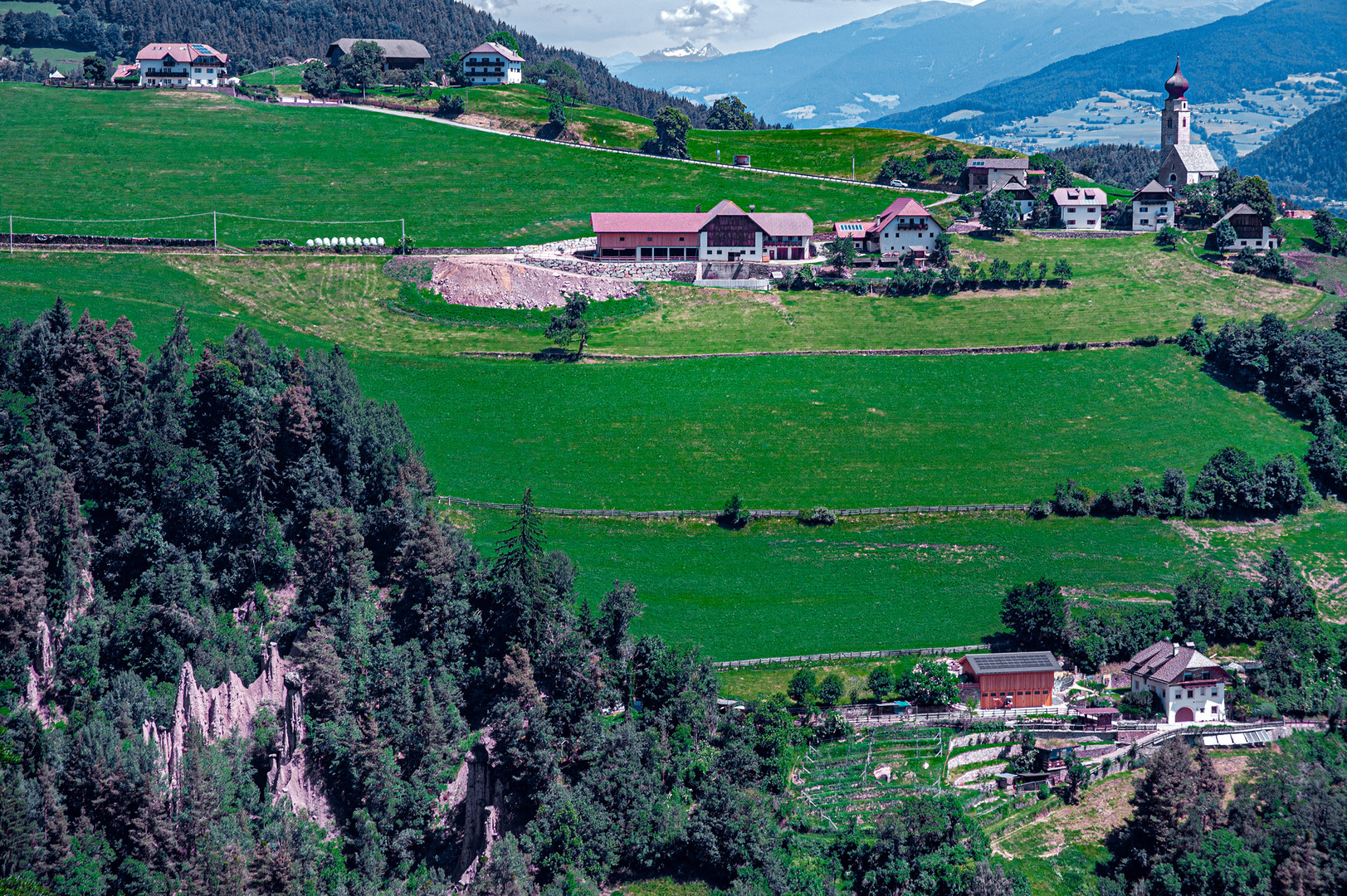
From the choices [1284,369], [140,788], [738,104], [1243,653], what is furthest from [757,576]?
[738,104]

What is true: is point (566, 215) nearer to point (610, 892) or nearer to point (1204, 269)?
point (1204, 269)

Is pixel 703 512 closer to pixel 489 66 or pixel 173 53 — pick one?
pixel 489 66

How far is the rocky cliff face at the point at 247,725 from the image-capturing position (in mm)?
58000

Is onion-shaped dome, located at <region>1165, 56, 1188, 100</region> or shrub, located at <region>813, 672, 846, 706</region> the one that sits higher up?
onion-shaped dome, located at <region>1165, 56, 1188, 100</region>

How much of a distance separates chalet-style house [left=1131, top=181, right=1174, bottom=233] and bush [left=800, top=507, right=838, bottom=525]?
229ft

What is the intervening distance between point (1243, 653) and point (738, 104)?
130 m

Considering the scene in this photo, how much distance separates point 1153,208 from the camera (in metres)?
132

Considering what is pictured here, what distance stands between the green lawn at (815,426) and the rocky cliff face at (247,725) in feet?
69.0

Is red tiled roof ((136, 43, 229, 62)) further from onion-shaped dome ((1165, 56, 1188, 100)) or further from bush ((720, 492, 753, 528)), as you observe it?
onion-shaped dome ((1165, 56, 1188, 100))

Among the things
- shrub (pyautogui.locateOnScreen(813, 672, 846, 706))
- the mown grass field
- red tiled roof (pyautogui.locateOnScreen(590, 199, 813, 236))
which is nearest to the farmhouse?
shrub (pyautogui.locateOnScreen(813, 672, 846, 706))

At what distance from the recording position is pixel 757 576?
246 feet

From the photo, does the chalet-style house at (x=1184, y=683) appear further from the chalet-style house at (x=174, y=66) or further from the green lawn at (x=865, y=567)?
the chalet-style house at (x=174, y=66)

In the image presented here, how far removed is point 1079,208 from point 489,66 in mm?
88885

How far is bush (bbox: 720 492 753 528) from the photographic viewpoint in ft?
261
